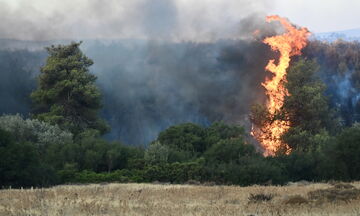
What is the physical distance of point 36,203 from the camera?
16.9m

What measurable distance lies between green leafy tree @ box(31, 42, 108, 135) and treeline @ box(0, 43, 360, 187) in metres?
0.11

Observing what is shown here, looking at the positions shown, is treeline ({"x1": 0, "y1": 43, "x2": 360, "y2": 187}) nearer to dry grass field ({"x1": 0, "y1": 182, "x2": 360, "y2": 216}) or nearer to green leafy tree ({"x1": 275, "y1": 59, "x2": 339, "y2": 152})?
green leafy tree ({"x1": 275, "y1": 59, "x2": 339, "y2": 152})

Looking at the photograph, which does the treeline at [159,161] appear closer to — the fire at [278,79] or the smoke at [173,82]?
the fire at [278,79]

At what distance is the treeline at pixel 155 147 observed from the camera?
36.6 m

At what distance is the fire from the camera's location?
65.1 m

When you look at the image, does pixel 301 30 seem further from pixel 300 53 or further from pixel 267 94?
pixel 267 94

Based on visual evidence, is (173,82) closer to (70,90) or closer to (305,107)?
(70,90)

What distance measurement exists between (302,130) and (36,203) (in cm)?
4952

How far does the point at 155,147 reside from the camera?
44656 millimetres

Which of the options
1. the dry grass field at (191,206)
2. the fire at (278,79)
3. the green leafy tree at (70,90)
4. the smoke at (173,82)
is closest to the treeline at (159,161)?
the green leafy tree at (70,90)

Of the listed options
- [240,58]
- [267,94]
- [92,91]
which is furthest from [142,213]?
[240,58]

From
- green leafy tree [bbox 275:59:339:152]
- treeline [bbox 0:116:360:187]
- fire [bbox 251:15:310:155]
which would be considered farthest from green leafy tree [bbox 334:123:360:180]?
fire [bbox 251:15:310:155]

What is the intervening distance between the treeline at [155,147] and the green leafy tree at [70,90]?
0.11 metres

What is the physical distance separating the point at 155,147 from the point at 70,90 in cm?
1833
